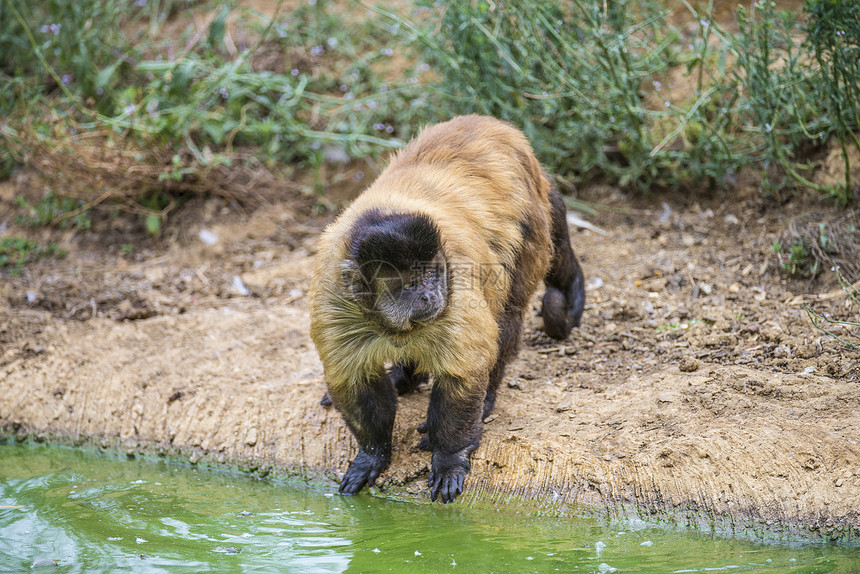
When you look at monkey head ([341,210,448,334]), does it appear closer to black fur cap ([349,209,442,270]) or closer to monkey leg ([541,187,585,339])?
black fur cap ([349,209,442,270])

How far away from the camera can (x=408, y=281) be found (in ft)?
14.9

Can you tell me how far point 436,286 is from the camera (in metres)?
4.55

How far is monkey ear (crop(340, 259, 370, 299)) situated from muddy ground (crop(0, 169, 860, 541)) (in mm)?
1361

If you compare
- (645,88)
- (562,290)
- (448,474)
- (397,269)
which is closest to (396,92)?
(645,88)

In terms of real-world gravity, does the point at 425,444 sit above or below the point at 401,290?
below

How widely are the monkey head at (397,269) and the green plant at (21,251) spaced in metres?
6.04


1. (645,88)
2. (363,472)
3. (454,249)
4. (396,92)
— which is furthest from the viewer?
(396,92)

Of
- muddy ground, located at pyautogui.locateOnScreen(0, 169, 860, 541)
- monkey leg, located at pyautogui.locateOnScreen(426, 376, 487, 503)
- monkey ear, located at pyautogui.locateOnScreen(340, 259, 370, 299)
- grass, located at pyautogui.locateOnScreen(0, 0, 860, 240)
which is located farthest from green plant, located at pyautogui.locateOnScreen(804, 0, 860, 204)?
monkey ear, located at pyautogui.locateOnScreen(340, 259, 370, 299)

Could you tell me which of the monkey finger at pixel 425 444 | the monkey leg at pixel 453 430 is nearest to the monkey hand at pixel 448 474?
the monkey leg at pixel 453 430

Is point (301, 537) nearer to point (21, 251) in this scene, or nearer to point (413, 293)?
point (413, 293)

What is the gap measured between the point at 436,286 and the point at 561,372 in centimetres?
210

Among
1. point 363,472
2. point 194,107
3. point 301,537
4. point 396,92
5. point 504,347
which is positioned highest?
point 396,92

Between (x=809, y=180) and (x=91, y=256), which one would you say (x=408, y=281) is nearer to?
(x=809, y=180)

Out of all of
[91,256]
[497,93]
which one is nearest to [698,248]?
[497,93]
